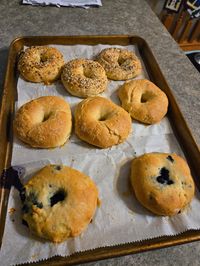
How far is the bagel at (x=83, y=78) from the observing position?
3.48 feet

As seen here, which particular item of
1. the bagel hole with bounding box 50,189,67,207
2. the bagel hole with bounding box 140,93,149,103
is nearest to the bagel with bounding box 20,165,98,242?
the bagel hole with bounding box 50,189,67,207

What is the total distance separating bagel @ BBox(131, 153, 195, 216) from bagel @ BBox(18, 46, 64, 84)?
516 mm

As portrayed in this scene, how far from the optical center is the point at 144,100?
3.65ft

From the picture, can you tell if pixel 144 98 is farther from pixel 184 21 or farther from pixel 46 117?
pixel 184 21

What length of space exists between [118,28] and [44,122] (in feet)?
2.75

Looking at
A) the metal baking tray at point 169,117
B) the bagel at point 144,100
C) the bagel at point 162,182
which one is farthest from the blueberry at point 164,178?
the bagel at point 144,100

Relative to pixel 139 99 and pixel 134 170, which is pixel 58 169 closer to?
pixel 134 170

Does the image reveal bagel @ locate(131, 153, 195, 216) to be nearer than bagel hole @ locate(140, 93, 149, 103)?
Yes

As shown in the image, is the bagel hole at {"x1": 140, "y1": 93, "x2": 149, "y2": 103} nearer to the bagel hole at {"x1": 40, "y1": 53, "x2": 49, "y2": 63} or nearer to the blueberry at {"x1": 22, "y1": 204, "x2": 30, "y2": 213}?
the bagel hole at {"x1": 40, "y1": 53, "x2": 49, "y2": 63}

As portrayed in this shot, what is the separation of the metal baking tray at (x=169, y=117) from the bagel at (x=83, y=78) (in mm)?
198

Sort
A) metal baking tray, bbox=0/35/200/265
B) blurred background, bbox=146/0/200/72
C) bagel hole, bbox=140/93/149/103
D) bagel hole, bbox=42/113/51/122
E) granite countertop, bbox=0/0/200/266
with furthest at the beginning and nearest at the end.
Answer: blurred background, bbox=146/0/200/72 < granite countertop, bbox=0/0/200/266 < bagel hole, bbox=140/93/149/103 < bagel hole, bbox=42/113/51/122 < metal baking tray, bbox=0/35/200/265

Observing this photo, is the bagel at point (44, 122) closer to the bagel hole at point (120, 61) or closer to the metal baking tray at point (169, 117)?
the metal baking tray at point (169, 117)

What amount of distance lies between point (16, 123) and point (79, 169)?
280mm

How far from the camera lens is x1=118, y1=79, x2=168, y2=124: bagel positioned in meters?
1.02
